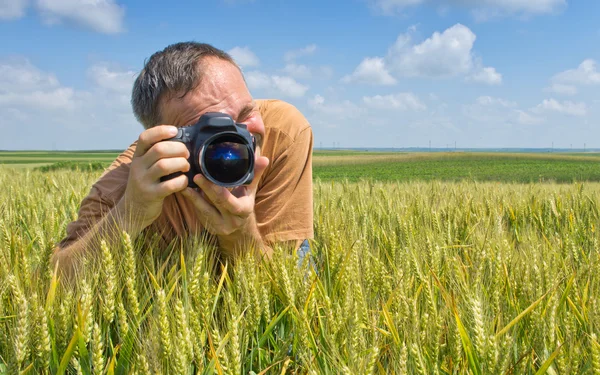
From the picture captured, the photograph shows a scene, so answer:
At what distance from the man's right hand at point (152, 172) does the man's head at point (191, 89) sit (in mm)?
209

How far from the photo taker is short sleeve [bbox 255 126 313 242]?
Answer: 180 centimetres

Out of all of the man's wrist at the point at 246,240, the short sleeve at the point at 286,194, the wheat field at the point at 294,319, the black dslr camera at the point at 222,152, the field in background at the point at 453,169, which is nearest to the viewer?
the wheat field at the point at 294,319

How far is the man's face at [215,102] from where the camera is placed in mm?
1581

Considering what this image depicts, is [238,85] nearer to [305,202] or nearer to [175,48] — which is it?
[175,48]

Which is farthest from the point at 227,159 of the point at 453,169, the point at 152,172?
the point at 453,169

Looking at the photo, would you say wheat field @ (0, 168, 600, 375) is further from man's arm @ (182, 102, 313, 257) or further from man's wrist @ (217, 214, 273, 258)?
man's arm @ (182, 102, 313, 257)

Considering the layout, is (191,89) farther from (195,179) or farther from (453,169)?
(453,169)

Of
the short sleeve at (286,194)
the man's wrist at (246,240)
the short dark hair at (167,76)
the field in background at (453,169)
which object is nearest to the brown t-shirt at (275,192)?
the short sleeve at (286,194)

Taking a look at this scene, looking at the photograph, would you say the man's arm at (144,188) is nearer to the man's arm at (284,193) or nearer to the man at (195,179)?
the man at (195,179)

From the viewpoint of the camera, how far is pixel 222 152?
1.42 meters

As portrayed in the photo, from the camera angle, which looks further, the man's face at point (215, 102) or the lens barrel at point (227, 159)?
the man's face at point (215, 102)

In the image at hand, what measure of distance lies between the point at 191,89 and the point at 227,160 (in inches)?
13.1

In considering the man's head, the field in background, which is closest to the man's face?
the man's head

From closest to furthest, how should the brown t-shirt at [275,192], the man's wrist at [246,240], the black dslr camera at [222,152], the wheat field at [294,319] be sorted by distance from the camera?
the wheat field at [294,319] → the black dslr camera at [222,152] → the man's wrist at [246,240] → the brown t-shirt at [275,192]
